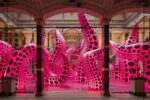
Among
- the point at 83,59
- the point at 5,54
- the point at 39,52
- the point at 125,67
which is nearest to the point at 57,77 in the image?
the point at 83,59

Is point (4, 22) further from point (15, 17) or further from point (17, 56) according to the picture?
point (17, 56)

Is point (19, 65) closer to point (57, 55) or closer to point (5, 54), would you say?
point (5, 54)

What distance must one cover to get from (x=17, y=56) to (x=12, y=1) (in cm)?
370

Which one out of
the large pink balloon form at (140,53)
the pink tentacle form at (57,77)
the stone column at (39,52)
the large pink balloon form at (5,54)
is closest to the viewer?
the stone column at (39,52)

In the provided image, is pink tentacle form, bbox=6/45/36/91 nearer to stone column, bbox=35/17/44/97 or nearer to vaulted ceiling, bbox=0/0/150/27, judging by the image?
stone column, bbox=35/17/44/97

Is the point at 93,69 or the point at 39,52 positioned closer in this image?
the point at 39,52

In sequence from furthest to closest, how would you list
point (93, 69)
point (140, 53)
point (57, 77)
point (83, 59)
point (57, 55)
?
point (57, 55) < point (57, 77) < point (83, 59) < point (140, 53) < point (93, 69)

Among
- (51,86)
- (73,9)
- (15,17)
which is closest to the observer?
(73,9)

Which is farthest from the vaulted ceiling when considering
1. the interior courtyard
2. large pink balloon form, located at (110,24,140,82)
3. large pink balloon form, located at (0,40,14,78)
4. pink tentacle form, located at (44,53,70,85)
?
pink tentacle form, located at (44,53,70,85)

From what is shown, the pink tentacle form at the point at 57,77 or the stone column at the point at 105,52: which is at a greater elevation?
the stone column at the point at 105,52

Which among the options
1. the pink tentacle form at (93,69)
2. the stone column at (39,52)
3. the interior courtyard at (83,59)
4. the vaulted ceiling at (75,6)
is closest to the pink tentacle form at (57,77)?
the interior courtyard at (83,59)

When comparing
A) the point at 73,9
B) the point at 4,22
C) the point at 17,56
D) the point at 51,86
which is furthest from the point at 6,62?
the point at 4,22

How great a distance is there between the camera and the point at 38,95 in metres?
13.8

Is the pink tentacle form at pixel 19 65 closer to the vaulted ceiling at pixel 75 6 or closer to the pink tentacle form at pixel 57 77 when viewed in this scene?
the pink tentacle form at pixel 57 77
